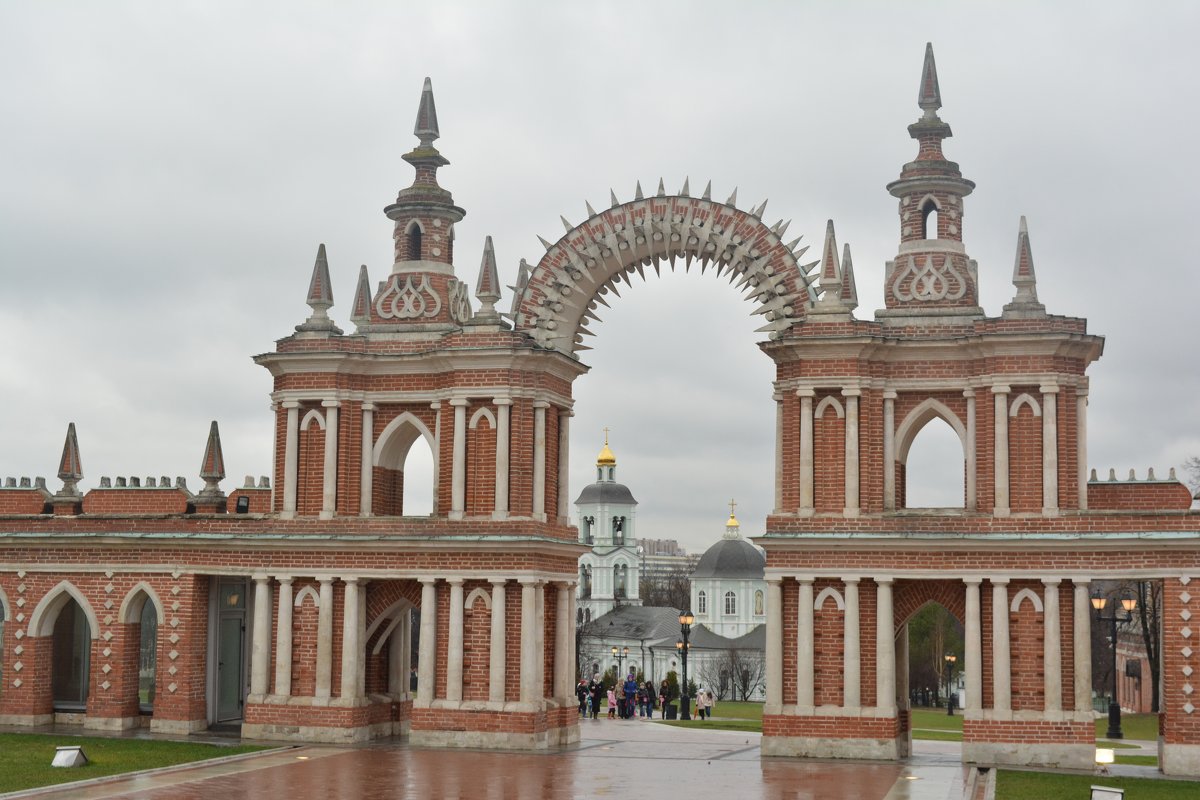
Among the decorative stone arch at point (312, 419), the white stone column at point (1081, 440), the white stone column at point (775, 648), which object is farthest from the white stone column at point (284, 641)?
the white stone column at point (1081, 440)

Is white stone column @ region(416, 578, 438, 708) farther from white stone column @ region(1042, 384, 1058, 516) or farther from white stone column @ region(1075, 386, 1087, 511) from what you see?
white stone column @ region(1075, 386, 1087, 511)

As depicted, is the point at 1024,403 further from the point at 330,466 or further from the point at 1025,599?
the point at 330,466

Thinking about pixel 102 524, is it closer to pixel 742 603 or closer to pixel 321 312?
pixel 321 312

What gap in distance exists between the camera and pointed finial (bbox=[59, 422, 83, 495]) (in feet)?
103

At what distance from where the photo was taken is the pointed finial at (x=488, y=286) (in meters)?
28.5

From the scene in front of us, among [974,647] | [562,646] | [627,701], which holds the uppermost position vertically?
[974,647]

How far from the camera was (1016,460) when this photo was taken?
25.9 m

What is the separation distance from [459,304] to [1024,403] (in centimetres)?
1127

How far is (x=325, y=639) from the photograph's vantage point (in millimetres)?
28188

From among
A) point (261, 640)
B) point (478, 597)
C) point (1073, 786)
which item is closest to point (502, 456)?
point (478, 597)

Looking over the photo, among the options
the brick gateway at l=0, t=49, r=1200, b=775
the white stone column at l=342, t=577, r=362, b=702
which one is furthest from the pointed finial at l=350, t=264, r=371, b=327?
the white stone column at l=342, t=577, r=362, b=702

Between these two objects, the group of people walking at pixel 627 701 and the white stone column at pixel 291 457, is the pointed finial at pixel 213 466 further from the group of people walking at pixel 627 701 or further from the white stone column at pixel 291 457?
the group of people walking at pixel 627 701

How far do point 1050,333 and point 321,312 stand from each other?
14326mm

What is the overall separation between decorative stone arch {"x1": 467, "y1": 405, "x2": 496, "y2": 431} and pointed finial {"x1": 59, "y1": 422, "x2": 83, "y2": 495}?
9447mm
